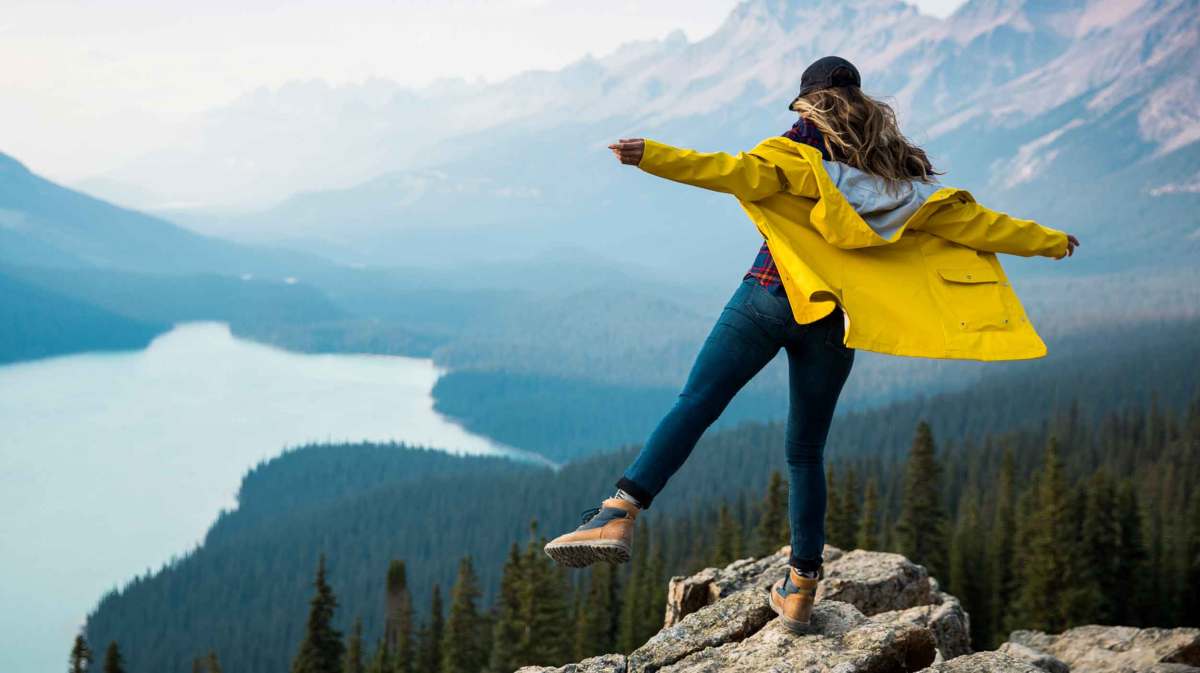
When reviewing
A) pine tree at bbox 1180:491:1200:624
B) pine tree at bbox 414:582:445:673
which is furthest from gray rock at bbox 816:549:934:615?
pine tree at bbox 1180:491:1200:624

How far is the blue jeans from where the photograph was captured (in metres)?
6.00

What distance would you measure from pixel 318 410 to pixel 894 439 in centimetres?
11182

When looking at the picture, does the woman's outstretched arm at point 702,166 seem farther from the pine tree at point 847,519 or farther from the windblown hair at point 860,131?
the pine tree at point 847,519

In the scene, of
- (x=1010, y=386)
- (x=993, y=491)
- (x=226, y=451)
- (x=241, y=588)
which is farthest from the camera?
(x=226, y=451)

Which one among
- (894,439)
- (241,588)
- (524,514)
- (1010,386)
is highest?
(1010,386)

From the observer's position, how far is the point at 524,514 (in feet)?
333

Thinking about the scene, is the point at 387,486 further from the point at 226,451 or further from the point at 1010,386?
the point at 1010,386

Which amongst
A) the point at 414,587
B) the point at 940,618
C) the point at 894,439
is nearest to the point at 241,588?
the point at 414,587

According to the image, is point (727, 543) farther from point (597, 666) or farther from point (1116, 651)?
point (597, 666)

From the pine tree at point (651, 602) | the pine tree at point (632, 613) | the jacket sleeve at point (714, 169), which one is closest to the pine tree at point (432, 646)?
the pine tree at point (632, 613)

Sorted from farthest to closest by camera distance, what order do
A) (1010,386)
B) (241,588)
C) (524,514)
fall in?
(1010,386) < (524,514) < (241,588)

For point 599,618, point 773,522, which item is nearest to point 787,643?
point 773,522

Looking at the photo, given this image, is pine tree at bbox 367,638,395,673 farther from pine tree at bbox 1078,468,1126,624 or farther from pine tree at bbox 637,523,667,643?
pine tree at bbox 1078,468,1126,624

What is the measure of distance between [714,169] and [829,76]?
113cm
